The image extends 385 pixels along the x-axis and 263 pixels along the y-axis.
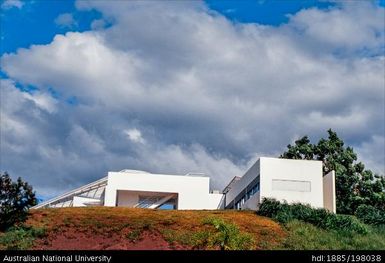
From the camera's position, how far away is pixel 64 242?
82.5 feet

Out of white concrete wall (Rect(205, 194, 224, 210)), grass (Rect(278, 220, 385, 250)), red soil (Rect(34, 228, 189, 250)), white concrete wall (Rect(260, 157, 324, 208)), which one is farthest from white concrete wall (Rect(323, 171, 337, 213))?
red soil (Rect(34, 228, 189, 250))

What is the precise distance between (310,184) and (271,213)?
14.6 feet

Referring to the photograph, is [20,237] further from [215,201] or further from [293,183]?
[215,201]

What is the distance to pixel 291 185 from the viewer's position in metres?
35.2

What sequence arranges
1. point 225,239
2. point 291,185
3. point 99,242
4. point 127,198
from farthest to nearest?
1. point 127,198
2. point 291,185
3. point 99,242
4. point 225,239

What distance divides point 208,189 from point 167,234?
19.7m

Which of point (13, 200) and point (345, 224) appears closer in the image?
point (13, 200)

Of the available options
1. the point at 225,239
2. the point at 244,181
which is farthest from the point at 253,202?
the point at 225,239

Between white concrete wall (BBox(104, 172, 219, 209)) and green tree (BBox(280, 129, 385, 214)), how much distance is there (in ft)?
27.5

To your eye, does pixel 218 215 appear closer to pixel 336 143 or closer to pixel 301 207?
pixel 301 207

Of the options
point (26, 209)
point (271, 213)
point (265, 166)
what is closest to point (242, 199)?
point (265, 166)

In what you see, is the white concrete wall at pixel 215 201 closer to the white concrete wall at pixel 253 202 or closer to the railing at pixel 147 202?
the railing at pixel 147 202

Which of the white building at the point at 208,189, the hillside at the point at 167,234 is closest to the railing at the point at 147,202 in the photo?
the white building at the point at 208,189
